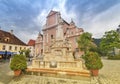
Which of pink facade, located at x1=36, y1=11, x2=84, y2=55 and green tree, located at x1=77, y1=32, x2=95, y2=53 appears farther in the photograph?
pink facade, located at x1=36, y1=11, x2=84, y2=55

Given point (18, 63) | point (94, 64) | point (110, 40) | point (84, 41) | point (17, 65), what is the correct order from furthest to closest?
1. point (110, 40)
2. point (84, 41)
3. point (18, 63)
4. point (17, 65)
5. point (94, 64)

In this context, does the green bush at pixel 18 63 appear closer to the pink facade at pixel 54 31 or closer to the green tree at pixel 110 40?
the pink facade at pixel 54 31

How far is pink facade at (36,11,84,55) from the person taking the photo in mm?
30156

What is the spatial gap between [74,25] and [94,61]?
22405 mm

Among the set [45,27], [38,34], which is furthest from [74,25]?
[38,34]

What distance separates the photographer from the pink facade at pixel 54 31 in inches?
1187

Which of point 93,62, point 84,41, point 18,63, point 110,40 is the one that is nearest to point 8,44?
point 84,41

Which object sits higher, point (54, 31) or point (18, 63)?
point (54, 31)

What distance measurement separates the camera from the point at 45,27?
36.4 m

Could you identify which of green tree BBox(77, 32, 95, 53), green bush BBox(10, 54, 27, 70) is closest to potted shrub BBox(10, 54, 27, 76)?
green bush BBox(10, 54, 27, 70)

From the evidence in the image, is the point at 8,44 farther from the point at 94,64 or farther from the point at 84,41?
the point at 94,64

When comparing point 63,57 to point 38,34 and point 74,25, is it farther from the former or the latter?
point 38,34

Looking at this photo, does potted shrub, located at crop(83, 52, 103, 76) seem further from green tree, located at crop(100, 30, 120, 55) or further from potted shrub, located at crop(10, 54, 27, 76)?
green tree, located at crop(100, 30, 120, 55)

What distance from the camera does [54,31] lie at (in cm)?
3319
